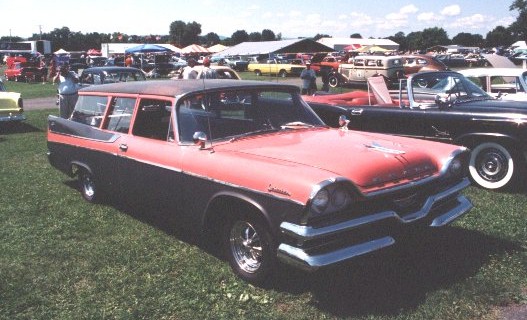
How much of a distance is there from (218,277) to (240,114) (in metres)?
1.53

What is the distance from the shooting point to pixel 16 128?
1308 cm

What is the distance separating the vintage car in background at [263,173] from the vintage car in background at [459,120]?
6.66 feet

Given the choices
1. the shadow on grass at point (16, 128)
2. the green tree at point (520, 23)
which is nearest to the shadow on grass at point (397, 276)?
the shadow on grass at point (16, 128)

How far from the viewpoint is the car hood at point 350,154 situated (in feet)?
11.7

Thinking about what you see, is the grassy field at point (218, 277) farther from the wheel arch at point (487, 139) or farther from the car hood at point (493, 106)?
the car hood at point (493, 106)

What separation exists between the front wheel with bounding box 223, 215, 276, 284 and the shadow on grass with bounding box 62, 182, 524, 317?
15cm

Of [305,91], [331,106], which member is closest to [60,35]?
[305,91]

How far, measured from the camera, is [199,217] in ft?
13.5

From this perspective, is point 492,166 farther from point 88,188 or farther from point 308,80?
point 308,80

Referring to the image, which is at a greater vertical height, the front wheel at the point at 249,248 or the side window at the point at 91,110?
the side window at the point at 91,110

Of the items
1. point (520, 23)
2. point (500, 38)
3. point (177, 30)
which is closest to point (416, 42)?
point (500, 38)

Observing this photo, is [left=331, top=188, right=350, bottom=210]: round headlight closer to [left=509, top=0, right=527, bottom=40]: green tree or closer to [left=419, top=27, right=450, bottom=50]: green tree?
[left=509, top=0, right=527, bottom=40]: green tree

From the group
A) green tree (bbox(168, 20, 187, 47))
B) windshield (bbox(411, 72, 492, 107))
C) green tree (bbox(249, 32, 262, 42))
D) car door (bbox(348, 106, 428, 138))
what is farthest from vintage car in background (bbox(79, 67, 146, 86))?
green tree (bbox(249, 32, 262, 42))

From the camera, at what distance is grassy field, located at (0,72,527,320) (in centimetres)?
352
